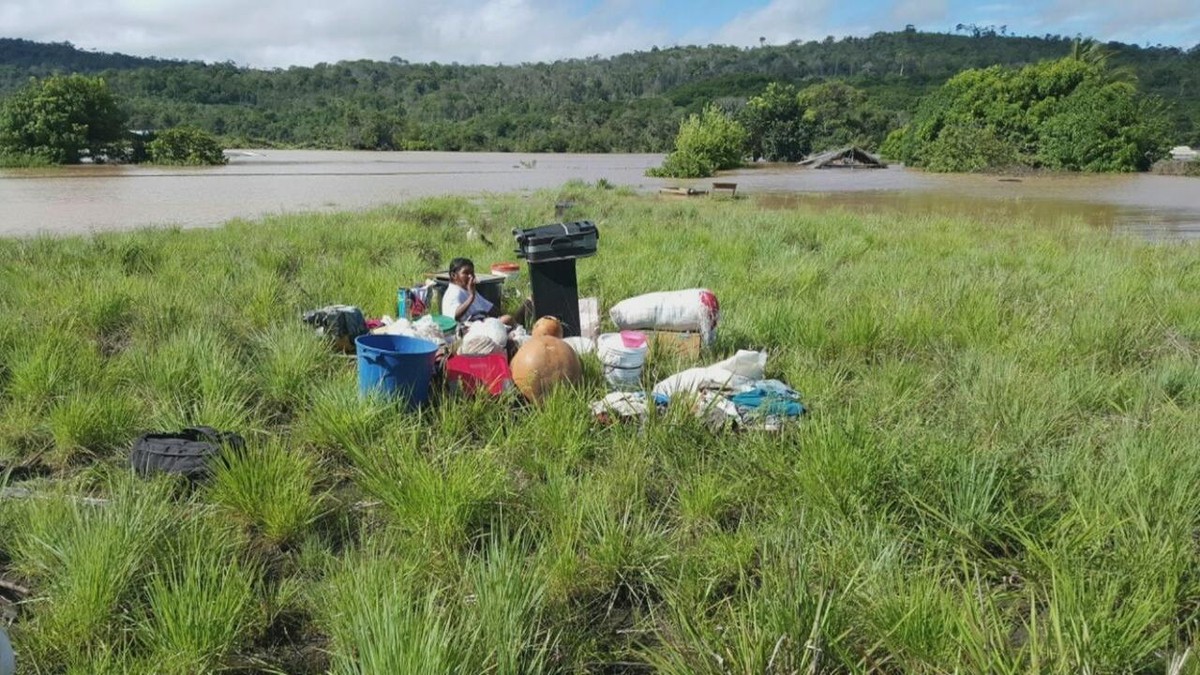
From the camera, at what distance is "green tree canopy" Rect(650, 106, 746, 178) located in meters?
32.5

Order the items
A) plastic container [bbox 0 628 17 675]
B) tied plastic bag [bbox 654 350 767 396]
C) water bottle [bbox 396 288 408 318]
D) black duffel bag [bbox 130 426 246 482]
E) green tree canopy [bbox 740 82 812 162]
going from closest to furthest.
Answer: plastic container [bbox 0 628 17 675], black duffel bag [bbox 130 426 246 482], tied plastic bag [bbox 654 350 767 396], water bottle [bbox 396 288 408 318], green tree canopy [bbox 740 82 812 162]

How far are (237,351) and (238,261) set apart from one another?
314cm

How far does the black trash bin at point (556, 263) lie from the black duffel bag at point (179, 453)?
1.94 m

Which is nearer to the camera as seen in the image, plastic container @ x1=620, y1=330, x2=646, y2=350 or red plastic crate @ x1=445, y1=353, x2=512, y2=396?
red plastic crate @ x1=445, y1=353, x2=512, y2=396

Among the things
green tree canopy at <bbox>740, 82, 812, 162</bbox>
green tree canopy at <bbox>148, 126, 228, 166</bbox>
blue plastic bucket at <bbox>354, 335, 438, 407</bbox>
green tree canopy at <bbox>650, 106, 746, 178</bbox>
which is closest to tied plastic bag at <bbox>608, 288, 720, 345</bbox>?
blue plastic bucket at <bbox>354, 335, 438, 407</bbox>

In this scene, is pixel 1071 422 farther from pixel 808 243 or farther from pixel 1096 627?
pixel 808 243

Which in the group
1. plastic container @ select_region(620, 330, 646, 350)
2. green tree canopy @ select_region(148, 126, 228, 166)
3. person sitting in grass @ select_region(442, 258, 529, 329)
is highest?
green tree canopy @ select_region(148, 126, 228, 166)

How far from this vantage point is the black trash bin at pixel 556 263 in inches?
167

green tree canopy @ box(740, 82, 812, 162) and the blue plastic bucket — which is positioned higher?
green tree canopy @ box(740, 82, 812, 162)

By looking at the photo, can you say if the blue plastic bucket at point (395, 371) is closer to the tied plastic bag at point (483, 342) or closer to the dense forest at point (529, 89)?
the tied plastic bag at point (483, 342)

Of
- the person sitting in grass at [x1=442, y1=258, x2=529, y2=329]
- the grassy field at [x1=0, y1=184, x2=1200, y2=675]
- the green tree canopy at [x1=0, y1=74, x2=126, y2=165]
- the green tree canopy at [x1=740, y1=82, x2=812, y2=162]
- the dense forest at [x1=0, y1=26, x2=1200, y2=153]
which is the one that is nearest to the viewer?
the grassy field at [x1=0, y1=184, x2=1200, y2=675]

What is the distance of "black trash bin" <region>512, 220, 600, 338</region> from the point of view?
4.23m

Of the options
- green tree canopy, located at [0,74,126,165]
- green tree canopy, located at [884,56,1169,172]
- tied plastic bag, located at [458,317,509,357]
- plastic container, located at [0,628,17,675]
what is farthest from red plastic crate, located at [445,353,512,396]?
green tree canopy, located at [0,74,126,165]

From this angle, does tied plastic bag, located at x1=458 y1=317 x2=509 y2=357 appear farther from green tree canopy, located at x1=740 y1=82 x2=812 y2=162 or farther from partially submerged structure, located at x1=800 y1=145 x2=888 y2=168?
green tree canopy, located at x1=740 y1=82 x2=812 y2=162
